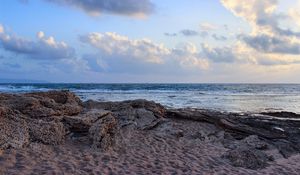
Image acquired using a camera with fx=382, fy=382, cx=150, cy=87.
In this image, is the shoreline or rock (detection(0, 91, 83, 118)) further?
rock (detection(0, 91, 83, 118))

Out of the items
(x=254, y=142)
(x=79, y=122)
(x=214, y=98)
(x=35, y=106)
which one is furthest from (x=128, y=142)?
(x=214, y=98)

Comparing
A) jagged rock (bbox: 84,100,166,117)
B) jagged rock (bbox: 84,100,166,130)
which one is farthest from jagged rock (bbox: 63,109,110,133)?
jagged rock (bbox: 84,100,166,117)

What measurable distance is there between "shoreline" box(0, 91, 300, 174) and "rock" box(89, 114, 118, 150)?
0.02 metres

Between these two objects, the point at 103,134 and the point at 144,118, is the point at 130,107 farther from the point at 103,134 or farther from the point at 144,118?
the point at 103,134

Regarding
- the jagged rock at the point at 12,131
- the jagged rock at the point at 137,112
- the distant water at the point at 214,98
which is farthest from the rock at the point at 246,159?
the distant water at the point at 214,98

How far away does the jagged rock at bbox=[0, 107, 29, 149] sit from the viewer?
7993 mm

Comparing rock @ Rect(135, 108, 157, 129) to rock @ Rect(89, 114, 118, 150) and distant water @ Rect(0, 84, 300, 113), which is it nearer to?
rock @ Rect(89, 114, 118, 150)

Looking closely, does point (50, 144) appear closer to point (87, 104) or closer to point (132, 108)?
point (132, 108)

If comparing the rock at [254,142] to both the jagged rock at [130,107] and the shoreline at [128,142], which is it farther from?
→ the jagged rock at [130,107]

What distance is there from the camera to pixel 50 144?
8555mm

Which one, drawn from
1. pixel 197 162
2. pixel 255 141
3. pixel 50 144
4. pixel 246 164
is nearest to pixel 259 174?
pixel 246 164

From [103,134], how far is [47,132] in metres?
1.27

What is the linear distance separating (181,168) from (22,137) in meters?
3.51

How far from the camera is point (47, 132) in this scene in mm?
8727
